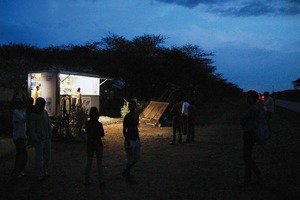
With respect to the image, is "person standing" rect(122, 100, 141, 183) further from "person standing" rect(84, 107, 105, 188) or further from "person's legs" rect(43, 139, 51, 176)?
"person's legs" rect(43, 139, 51, 176)

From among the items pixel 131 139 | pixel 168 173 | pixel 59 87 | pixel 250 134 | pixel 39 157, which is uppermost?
pixel 59 87

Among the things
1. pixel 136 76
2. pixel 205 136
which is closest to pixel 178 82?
pixel 136 76

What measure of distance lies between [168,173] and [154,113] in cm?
1302

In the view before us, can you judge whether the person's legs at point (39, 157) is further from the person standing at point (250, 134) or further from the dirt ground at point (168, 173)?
the person standing at point (250, 134)

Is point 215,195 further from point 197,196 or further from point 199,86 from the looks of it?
point 199,86

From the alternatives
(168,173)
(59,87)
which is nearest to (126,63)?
(59,87)

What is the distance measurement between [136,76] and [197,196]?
27.7 metres

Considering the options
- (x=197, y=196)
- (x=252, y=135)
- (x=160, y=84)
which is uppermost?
(x=160, y=84)

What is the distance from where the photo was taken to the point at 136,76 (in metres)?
33.8

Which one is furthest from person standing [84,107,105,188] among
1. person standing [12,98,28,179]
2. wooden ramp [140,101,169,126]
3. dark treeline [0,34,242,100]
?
dark treeline [0,34,242,100]

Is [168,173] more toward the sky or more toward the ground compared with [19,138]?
more toward the ground

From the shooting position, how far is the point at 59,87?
21203mm

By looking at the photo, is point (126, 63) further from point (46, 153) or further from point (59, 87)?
point (46, 153)

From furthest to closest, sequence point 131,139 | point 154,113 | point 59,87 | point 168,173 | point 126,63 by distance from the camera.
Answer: point 126,63 → point 154,113 → point 59,87 → point 168,173 → point 131,139
